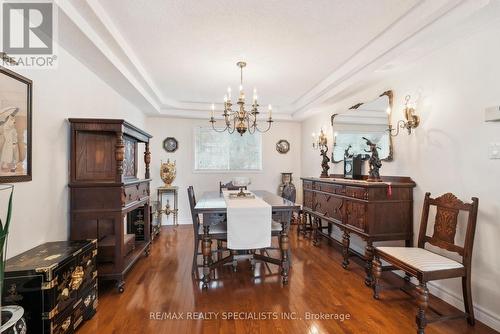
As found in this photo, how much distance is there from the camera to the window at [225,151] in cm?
531

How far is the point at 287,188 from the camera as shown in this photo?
5086 mm

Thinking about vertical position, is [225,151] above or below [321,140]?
below

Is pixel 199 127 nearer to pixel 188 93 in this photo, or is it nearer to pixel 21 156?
pixel 188 93

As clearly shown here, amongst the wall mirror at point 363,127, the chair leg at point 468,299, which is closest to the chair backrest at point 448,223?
the chair leg at point 468,299

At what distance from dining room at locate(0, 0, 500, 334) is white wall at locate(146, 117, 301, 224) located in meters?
1.61

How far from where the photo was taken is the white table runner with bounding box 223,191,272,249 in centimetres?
242

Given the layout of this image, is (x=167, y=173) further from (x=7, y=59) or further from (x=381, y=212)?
(x=381, y=212)

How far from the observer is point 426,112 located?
2447 millimetres

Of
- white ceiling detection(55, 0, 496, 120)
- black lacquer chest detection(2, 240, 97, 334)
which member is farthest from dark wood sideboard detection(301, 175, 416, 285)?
black lacquer chest detection(2, 240, 97, 334)

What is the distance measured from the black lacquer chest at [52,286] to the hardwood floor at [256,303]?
0.73ft

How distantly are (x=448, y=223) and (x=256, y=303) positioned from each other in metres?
1.80

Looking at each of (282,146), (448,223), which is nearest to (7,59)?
(448,223)

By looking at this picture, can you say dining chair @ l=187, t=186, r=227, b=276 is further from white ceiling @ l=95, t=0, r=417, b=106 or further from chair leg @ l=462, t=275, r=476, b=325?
chair leg @ l=462, t=275, r=476, b=325

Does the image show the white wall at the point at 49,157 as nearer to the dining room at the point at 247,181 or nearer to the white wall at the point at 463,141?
the dining room at the point at 247,181
